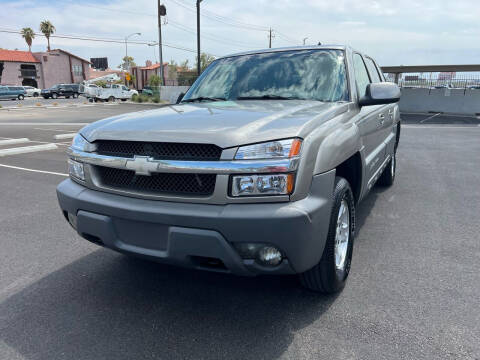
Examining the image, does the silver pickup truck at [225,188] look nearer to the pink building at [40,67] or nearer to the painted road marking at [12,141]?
the painted road marking at [12,141]

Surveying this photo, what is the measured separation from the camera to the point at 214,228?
7.37 feet

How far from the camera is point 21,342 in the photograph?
2.49 meters

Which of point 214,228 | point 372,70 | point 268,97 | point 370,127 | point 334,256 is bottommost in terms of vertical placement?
point 334,256

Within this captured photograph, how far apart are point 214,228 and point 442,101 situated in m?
25.9

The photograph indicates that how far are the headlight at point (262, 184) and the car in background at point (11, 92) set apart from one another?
4874 cm

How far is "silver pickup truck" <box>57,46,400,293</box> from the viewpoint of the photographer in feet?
7.39

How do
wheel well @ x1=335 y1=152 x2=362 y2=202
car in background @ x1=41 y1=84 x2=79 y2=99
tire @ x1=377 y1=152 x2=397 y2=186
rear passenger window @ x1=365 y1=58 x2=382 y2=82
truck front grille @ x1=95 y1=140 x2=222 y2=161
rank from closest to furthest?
1. truck front grille @ x1=95 y1=140 x2=222 y2=161
2. wheel well @ x1=335 y1=152 x2=362 y2=202
3. rear passenger window @ x1=365 y1=58 x2=382 y2=82
4. tire @ x1=377 y1=152 x2=397 y2=186
5. car in background @ x1=41 y1=84 x2=79 y2=99

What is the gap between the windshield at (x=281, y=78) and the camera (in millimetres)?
3566

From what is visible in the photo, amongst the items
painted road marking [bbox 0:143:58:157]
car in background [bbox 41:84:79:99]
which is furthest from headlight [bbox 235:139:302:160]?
car in background [bbox 41:84:79:99]

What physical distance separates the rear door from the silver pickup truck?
0.44 m

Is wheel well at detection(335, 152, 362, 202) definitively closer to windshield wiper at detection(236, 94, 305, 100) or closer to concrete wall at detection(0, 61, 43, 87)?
windshield wiper at detection(236, 94, 305, 100)

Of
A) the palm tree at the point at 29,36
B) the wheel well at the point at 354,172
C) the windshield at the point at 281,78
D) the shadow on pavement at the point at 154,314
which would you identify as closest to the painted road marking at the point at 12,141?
the windshield at the point at 281,78

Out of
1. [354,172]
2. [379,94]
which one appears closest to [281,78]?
[379,94]

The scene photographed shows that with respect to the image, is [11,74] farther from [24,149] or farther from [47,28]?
[24,149]
